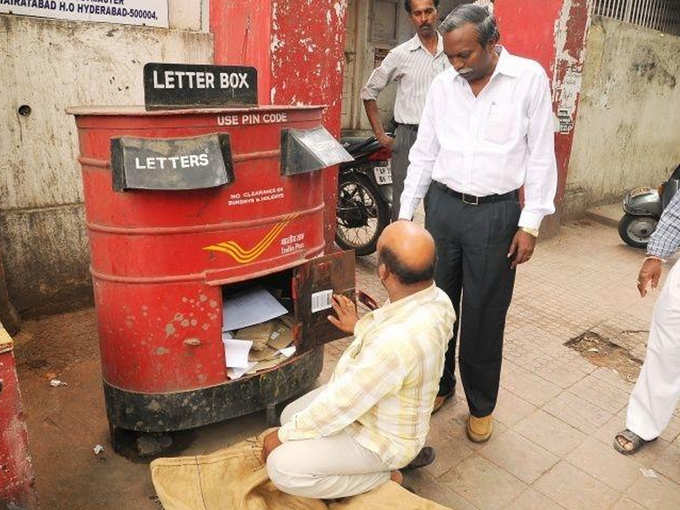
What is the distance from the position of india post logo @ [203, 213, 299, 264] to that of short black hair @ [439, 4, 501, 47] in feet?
3.20

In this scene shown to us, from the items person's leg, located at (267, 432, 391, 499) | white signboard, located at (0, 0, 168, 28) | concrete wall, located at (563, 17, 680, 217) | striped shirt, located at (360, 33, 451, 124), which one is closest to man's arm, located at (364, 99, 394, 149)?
striped shirt, located at (360, 33, 451, 124)

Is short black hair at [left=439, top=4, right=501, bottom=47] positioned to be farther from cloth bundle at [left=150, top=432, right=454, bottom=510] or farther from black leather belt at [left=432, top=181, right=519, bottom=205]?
cloth bundle at [left=150, top=432, right=454, bottom=510]

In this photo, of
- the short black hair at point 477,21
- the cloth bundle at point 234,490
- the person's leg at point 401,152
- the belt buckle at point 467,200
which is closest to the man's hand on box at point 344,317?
the cloth bundle at point 234,490

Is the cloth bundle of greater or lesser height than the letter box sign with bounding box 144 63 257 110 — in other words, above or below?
below

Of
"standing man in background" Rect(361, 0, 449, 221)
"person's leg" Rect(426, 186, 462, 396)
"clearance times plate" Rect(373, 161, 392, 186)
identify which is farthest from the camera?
"clearance times plate" Rect(373, 161, 392, 186)

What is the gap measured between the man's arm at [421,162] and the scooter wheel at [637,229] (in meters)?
4.21

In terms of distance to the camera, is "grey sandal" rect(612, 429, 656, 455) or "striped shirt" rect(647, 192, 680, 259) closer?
"striped shirt" rect(647, 192, 680, 259)

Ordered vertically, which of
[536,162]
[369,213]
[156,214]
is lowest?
[369,213]

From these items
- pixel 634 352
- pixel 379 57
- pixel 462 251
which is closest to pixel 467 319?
pixel 462 251

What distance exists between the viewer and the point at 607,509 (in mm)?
2443

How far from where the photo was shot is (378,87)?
14.2ft

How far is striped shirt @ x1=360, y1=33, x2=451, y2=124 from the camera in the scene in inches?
156

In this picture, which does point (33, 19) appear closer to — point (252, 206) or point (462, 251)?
point (252, 206)

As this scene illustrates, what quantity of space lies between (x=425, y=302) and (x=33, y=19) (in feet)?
9.56
